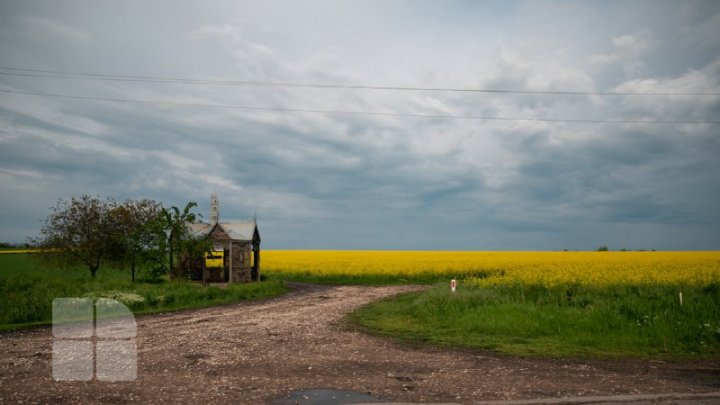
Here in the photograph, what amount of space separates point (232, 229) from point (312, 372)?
2491 cm

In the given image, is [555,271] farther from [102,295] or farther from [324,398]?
[102,295]

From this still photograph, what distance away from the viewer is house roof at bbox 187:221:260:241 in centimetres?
3337

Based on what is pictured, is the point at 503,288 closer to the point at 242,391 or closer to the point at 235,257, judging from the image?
the point at 242,391

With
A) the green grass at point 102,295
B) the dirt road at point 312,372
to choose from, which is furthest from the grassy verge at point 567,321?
the green grass at point 102,295

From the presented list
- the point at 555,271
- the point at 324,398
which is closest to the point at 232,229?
the point at 555,271

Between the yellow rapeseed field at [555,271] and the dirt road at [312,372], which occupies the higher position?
the yellow rapeseed field at [555,271]

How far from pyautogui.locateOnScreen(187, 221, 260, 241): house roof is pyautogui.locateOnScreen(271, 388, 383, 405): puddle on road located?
25.5m

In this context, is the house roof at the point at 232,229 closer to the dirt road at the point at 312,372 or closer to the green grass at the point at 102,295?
the green grass at the point at 102,295

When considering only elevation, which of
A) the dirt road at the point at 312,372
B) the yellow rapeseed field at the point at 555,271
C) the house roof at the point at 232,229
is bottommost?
the dirt road at the point at 312,372

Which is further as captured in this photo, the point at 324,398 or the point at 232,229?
the point at 232,229

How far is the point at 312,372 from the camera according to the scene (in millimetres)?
10438

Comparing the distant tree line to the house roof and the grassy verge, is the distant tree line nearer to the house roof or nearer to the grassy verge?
the house roof

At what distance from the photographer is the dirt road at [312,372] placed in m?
8.88

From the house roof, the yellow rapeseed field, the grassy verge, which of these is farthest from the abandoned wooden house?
the grassy verge
